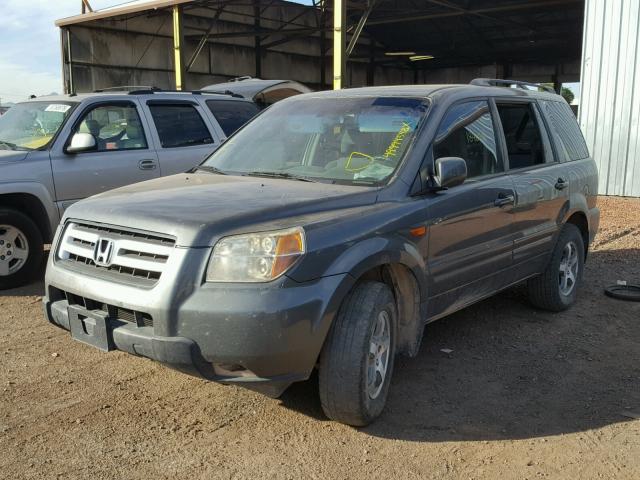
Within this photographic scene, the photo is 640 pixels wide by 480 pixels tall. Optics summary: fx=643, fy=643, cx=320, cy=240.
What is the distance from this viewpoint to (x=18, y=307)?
5625mm

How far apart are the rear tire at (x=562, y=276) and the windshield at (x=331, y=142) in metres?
2.10

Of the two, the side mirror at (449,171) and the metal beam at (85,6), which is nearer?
the side mirror at (449,171)

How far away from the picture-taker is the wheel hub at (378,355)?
3.43 m

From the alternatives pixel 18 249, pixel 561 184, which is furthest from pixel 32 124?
pixel 561 184

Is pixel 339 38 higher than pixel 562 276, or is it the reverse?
pixel 339 38

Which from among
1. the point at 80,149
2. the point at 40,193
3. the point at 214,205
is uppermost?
the point at 80,149

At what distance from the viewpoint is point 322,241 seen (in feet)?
10.2

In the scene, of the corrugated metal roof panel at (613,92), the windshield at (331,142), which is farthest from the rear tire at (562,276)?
the corrugated metal roof panel at (613,92)

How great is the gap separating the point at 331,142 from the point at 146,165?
332cm

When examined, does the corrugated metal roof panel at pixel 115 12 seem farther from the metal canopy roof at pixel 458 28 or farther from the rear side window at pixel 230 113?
the rear side window at pixel 230 113

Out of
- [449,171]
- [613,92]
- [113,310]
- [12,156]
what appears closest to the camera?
[113,310]

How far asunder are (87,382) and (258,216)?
1.77 m

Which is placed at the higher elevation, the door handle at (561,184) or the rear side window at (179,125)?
the rear side window at (179,125)

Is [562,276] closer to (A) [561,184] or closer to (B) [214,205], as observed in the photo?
(A) [561,184]
